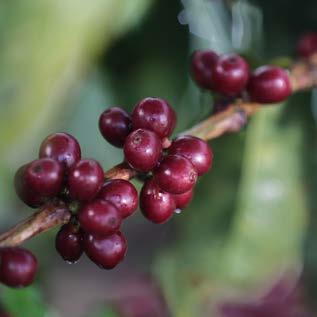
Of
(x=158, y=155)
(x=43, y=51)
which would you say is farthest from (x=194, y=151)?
(x=43, y=51)

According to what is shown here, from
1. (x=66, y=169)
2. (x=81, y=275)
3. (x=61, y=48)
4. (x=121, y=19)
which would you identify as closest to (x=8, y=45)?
(x=61, y=48)

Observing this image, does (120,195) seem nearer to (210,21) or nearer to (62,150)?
(62,150)

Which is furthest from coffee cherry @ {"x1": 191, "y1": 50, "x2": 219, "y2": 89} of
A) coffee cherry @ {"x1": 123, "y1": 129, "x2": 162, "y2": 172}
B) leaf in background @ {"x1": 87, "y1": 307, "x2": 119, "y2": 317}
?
leaf in background @ {"x1": 87, "y1": 307, "x2": 119, "y2": 317}

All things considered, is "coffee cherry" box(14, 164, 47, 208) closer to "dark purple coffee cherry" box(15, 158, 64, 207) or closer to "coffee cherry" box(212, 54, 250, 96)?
"dark purple coffee cherry" box(15, 158, 64, 207)

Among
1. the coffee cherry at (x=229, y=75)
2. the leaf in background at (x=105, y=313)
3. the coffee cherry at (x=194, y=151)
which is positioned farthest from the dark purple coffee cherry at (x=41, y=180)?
the leaf in background at (x=105, y=313)

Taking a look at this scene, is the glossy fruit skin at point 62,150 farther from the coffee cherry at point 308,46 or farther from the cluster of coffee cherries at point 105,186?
the coffee cherry at point 308,46

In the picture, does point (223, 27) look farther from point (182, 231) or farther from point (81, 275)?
point (81, 275)
